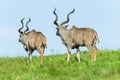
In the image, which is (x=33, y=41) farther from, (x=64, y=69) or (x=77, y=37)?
(x=64, y=69)

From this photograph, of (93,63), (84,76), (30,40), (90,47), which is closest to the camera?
(84,76)

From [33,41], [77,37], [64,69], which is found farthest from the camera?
[33,41]

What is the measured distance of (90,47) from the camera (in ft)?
70.1

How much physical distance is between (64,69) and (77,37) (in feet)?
12.5

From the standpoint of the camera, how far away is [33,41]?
2298 centimetres

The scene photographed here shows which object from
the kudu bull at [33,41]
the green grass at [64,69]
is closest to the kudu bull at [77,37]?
the green grass at [64,69]

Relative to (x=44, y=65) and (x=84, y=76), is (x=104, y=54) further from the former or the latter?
(x=84, y=76)

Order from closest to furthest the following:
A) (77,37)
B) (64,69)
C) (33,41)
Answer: (64,69), (77,37), (33,41)

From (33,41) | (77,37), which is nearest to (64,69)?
(77,37)

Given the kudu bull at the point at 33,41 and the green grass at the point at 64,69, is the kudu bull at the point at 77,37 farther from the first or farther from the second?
the kudu bull at the point at 33,41

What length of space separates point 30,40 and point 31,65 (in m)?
3.14

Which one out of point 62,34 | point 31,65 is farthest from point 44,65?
point 62,34

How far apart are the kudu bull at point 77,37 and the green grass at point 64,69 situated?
50 cm

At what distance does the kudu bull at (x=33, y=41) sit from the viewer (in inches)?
886
